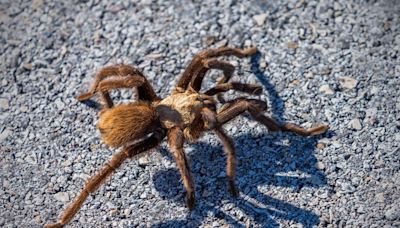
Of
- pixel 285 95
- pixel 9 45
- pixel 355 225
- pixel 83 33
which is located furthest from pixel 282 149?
pixel 9 45

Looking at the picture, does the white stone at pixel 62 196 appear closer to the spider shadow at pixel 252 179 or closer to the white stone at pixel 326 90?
the spider shadow at pixel 252 179

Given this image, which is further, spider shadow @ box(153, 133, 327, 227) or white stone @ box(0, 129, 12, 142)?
white stone @ box(0, 129, 12, 142)

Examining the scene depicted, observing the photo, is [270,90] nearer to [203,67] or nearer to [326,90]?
[326,90]

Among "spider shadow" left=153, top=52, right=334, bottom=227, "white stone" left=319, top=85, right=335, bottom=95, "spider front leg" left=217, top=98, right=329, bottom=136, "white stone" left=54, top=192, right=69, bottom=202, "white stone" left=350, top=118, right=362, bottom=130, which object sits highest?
"spider front leg" left=217, top=98, right=329, bottom=136

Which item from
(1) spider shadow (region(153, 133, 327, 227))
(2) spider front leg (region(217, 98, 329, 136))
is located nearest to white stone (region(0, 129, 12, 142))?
(1) spider shadow (region(153, 133, 327, 227))

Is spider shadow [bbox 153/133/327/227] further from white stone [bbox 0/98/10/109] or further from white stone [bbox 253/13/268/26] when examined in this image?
white stone [bbox 0/98/10/109]

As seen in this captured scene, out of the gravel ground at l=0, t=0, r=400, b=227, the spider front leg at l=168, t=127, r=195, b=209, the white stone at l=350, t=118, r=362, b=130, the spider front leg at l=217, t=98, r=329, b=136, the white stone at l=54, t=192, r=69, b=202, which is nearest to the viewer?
the spider front leg at l=168, t=127, r=195, b=209

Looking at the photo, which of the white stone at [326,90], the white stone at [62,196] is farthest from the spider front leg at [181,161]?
the white stone at [326,90]

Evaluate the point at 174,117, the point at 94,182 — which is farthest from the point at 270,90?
the point at 94,182
